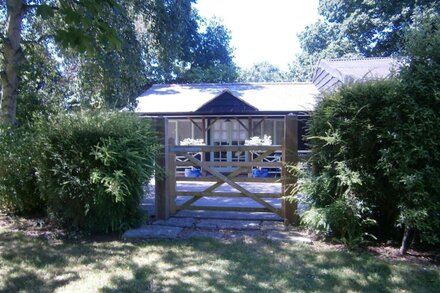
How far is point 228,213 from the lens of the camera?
7.38m

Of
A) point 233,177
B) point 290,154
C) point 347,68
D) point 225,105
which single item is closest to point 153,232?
point 233,177

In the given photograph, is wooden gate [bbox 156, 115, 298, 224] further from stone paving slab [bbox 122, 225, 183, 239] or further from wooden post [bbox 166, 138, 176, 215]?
stone paving slab [bbox 122, 225, 183, 239]

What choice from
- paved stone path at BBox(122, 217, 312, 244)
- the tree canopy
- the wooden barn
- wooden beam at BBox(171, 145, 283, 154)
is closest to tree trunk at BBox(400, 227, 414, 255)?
paved stone path at BBox(122, 217, 312, 244)

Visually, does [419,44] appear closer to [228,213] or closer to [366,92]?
[366,92]

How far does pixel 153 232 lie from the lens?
609 centimetres

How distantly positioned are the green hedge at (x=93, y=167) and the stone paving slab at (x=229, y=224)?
1126mm

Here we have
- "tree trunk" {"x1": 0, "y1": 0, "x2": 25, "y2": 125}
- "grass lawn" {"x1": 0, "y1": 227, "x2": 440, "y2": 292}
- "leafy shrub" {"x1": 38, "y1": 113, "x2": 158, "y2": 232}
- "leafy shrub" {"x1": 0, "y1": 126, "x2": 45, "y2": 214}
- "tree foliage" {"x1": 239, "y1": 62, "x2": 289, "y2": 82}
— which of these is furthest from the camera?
"tree foliage" {"x1": 239, "y1": 62, "x2": 289, "y2": 82}

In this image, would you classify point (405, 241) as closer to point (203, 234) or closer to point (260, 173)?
point (203, 234)

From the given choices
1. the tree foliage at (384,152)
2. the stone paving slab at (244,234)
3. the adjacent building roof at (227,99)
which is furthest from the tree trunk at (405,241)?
the adjacent building roof at (227,99)

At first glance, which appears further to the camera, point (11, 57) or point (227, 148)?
point (11, 57)

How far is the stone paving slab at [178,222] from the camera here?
6574 mm

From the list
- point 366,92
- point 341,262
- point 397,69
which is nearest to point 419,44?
point 397,69

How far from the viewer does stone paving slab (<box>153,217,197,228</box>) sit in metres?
6.57

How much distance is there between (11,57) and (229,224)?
18.4ft
